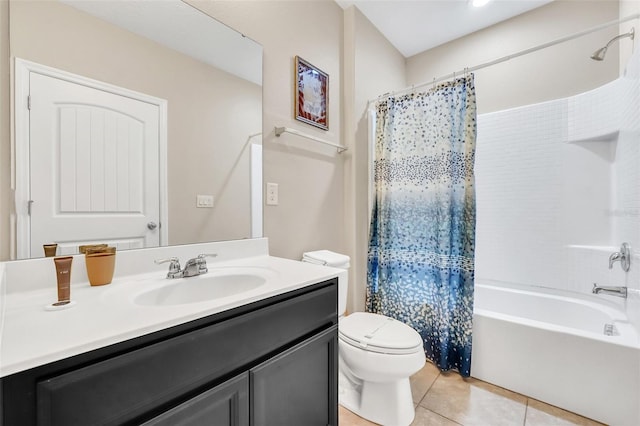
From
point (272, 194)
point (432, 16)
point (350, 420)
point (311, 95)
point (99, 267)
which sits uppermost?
point (432, 16)

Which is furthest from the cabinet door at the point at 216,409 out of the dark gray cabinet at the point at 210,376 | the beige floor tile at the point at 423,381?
the beige floor tile at the point at 423,381

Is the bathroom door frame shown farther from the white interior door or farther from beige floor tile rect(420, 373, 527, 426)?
beige floor tile rect(420, 373, 527, 426)

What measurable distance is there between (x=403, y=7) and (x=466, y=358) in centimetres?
248

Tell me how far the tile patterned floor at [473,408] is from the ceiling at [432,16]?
102 inches

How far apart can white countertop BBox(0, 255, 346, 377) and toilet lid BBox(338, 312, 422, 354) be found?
0.54 metres

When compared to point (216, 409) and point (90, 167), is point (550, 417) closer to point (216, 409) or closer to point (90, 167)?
point (216, 409)

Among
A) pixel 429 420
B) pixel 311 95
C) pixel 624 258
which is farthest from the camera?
pixel 311 95

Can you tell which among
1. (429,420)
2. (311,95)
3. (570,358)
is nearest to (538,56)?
(311,95)

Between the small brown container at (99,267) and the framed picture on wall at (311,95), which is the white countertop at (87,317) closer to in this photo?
the small brown container at (99,267)

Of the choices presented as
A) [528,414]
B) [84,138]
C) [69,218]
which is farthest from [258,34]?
[528,414]

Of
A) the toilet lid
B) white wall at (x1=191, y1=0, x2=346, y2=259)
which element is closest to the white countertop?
the toilet lid

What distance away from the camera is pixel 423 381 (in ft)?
5.55

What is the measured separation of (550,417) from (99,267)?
2.14m

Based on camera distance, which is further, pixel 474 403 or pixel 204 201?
pixel 474 403
